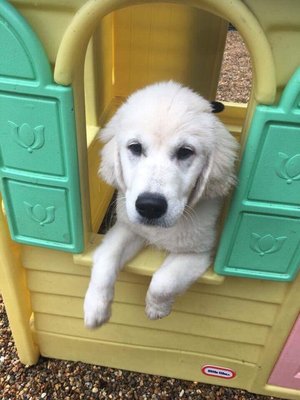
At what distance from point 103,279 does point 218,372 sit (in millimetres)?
728

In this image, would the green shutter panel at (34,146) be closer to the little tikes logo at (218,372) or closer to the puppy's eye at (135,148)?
the puppy's eye at (135,148)

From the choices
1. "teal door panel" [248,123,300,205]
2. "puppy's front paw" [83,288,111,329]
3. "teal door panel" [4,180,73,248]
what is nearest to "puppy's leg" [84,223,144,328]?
"puppy's front paw" [83,288,111,329]

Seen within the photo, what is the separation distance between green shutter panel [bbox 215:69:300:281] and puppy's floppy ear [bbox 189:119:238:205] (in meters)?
0.04

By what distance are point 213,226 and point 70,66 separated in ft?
2.09

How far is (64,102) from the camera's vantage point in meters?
1.00

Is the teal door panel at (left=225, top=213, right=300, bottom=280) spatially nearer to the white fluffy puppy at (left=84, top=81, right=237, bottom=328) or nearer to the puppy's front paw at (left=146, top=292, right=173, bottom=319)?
the white fluffy puppy at (left=84, top=81, right=237, bottom=328)

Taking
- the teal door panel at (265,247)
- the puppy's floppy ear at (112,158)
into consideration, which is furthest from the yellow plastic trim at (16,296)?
the teal door panel at (265,247)

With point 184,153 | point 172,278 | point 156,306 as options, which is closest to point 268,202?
point 184,153

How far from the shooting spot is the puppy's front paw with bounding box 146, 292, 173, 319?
1279mm

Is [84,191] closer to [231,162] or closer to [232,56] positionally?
[231,162]

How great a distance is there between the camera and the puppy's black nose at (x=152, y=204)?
101cm

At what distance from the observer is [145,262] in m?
1.32

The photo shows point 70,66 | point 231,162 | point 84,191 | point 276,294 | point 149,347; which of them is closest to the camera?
point 70,66

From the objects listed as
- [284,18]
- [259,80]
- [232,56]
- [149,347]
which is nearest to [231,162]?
[259,80]
